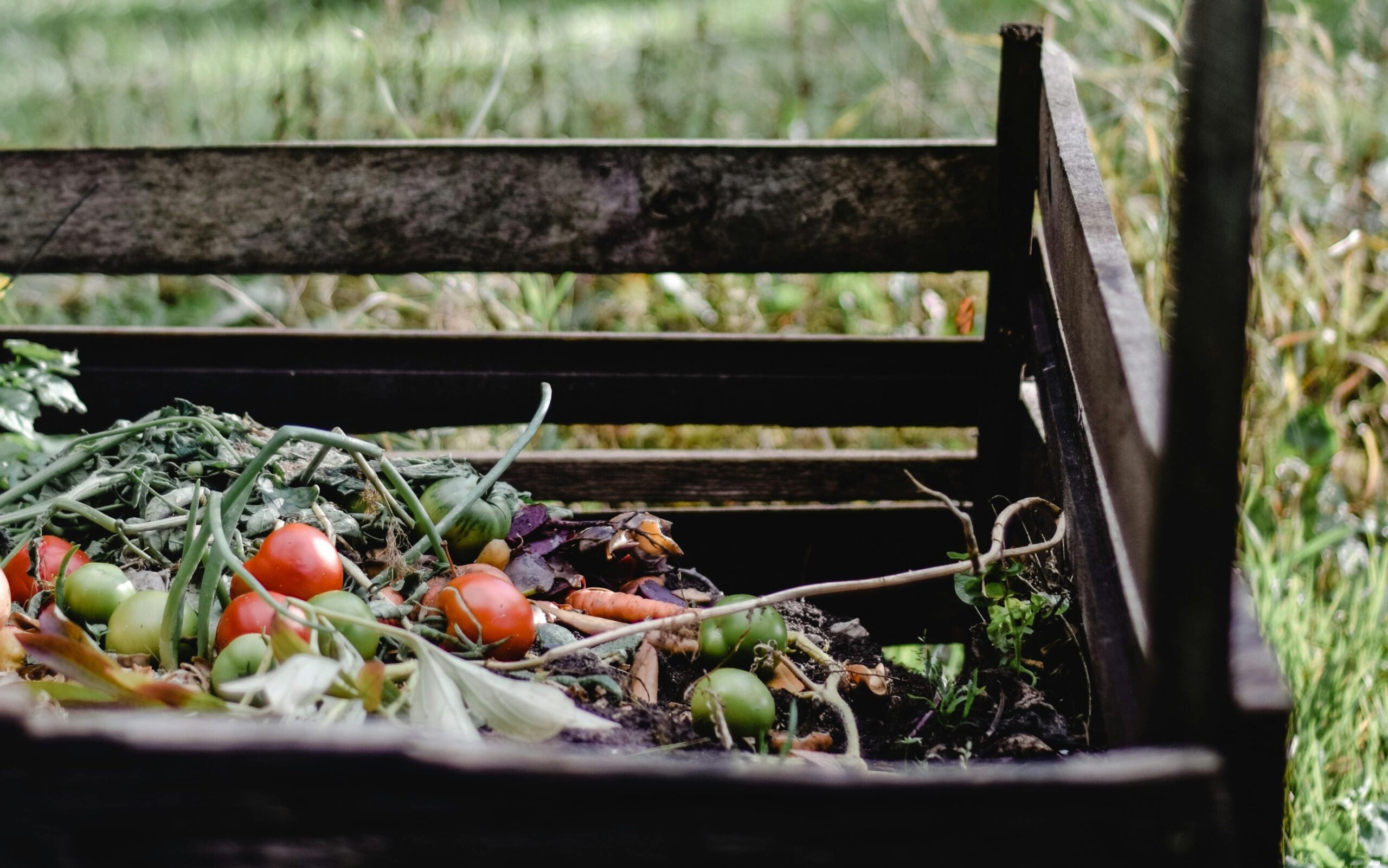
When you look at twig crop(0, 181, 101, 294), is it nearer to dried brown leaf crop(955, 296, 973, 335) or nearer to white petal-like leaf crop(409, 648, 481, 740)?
white petal-like leaf crop(409, 648, 481, 740)

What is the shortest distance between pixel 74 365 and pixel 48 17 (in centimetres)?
593

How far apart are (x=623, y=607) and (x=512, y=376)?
0.86m

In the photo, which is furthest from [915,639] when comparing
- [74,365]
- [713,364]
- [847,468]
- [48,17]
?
[48,17]

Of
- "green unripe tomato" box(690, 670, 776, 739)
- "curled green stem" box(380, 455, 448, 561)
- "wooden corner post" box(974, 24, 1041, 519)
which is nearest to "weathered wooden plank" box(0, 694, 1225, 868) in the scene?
"green unripe tomato" box(690, 670, 776, 739)

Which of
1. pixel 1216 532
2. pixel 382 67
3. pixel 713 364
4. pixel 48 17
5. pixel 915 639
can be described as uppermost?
pixel 48 17

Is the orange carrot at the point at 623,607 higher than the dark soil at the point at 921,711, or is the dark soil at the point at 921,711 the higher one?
the orange carrot at the point at 623,607

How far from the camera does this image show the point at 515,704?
1045mm

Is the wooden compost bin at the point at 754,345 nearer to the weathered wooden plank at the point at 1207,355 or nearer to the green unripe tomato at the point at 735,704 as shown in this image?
the weathered wooden plank at the point at 1207,355

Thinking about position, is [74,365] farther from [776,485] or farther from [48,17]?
[48,17]

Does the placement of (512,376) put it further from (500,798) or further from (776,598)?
(500,798)

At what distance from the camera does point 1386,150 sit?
3.54m

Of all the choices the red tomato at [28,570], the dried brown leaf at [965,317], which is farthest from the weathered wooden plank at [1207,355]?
the dried brown leaf at [965,317]

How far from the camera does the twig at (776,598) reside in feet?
4.06

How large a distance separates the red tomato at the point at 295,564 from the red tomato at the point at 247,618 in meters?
0.04
